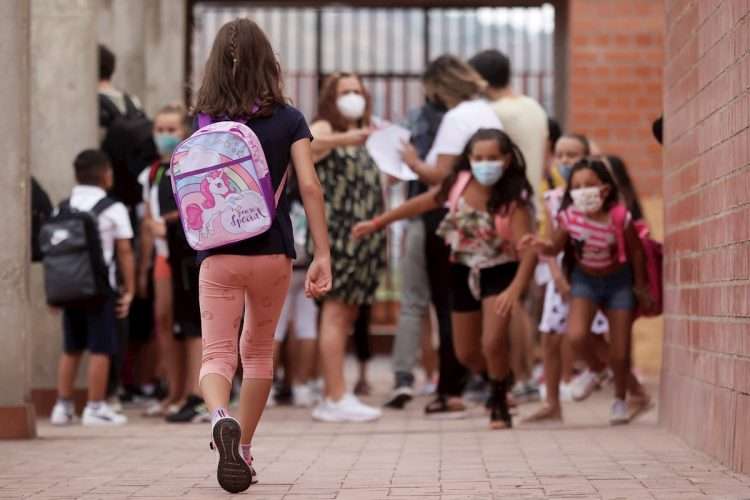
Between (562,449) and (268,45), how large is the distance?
8.31 ft

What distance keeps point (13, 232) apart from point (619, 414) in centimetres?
344

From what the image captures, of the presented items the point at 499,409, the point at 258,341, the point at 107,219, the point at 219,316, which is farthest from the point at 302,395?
the point at 219,316

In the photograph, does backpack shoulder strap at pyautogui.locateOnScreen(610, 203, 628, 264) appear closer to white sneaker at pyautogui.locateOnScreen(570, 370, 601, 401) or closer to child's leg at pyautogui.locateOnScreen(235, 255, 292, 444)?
white sneaker at pyautogui.locateOnScreen(570, 370, 601, 401)

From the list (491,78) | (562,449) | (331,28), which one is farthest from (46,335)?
(331,28)

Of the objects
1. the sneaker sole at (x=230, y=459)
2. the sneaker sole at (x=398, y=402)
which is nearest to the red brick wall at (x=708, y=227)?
the sneaker sole at (x=230, y=459)

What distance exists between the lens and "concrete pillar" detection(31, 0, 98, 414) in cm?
1112

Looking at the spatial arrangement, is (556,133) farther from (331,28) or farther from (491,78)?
(331,28)

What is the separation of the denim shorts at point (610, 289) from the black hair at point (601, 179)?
37 cm

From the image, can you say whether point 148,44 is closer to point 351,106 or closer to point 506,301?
point 351,106

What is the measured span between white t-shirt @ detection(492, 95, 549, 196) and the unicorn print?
4.68 metres

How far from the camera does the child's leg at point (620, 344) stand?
9602mm

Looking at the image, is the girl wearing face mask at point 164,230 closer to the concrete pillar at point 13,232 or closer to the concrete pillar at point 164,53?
the concrete pillar at point 13,232

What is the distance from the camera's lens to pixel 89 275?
1027cm

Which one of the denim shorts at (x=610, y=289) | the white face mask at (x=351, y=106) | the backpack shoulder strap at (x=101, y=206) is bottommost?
the denim shorts at (x=610, y=289)
